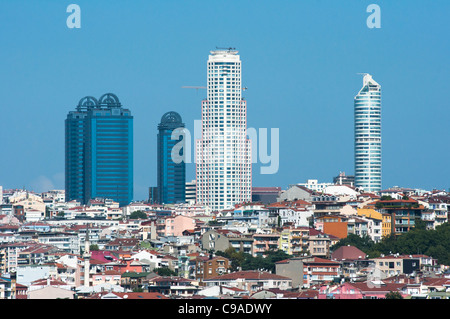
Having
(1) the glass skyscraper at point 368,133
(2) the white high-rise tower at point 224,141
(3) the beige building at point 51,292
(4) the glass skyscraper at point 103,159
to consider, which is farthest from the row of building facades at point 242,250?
(4) the glass skyscraper at point 103,159

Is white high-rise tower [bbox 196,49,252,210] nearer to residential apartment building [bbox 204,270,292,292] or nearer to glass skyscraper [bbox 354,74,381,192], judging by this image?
glass skyscraper [bbox 354,74,381,192]

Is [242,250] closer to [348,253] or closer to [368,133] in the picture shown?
[348,253]

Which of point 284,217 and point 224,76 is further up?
point 224,76

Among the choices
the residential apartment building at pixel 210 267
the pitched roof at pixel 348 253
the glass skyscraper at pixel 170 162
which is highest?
the glass skyscraper at pixel 170 162

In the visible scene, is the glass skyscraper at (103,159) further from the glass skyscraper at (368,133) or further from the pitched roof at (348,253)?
the pitched roof at (348,253)

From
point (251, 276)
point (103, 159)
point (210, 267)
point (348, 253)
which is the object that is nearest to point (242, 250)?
point (348, 253)
